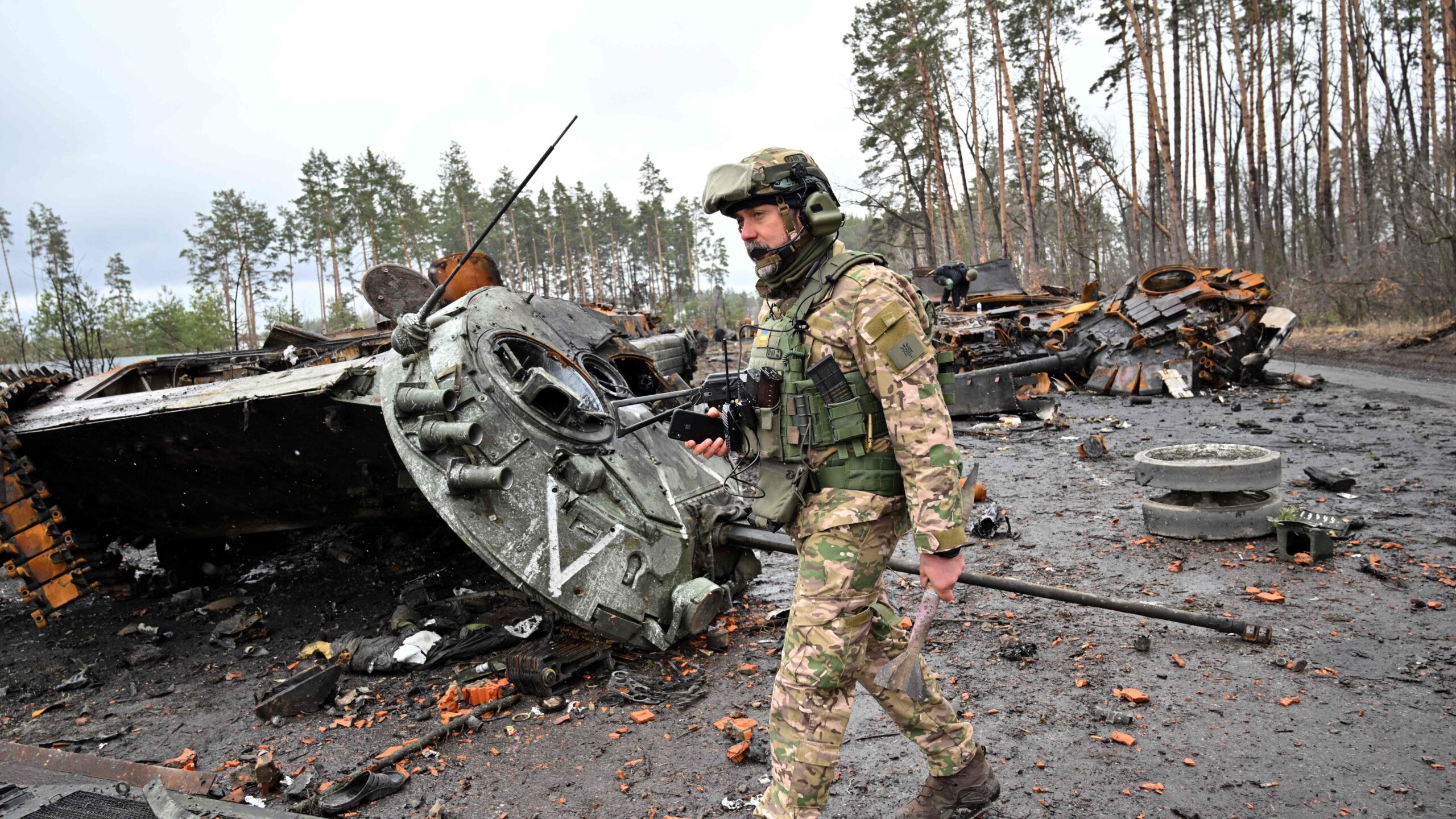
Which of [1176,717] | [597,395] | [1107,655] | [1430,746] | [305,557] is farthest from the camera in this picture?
[305,557]

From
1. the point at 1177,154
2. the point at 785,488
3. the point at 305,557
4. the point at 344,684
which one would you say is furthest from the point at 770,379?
the point at 1177,154

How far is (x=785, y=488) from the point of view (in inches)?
101

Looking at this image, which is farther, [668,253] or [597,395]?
Result: [668,253]

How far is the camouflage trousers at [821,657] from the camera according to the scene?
2404 millimetres

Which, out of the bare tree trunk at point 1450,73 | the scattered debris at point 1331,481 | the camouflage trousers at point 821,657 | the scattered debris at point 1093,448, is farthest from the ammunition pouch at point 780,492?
the bare tree trunk at point 1450,73

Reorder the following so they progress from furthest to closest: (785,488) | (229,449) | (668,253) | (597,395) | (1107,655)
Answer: (668,253)
(229,449)
(597,395)
(1107,655)
(785,488)

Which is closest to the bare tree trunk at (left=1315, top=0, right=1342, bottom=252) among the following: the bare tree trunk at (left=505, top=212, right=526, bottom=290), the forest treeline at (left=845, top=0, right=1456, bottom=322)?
the forest treeline at (left=845, top=0, right=1456, bottom=322)

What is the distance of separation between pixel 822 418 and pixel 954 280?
1245 centimetres

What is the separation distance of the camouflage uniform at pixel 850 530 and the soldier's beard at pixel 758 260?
0.77 ft

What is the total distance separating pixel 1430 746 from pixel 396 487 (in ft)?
18.9

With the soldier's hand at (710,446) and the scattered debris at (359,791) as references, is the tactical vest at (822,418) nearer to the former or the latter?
the soldier's hand at (710,446)

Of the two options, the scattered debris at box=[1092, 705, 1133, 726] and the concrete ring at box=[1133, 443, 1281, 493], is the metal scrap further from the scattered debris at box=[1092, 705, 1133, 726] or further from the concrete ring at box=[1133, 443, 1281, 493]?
the scattered debris at box=[1092, 705, 1133, 726]

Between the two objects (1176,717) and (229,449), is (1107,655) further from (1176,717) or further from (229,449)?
(229,449)

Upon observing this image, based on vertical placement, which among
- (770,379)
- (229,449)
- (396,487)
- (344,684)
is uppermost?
(770,379)
